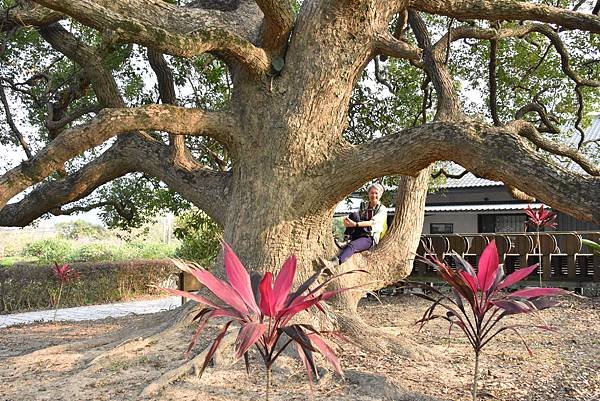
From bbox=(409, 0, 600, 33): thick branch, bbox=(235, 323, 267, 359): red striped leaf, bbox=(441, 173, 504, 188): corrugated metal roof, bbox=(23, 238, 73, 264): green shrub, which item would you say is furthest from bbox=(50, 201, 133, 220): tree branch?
bbox=(23, 238, 73, 264): green shrub

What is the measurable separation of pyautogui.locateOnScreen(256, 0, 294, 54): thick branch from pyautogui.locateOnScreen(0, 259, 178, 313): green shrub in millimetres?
→ 8831

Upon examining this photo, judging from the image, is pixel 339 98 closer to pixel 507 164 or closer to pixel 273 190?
pixel 273 190

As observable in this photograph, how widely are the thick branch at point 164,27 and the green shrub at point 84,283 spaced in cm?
887

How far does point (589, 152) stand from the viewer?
1487 cm

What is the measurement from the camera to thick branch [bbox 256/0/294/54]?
5.73 meters

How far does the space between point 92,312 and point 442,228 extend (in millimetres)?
11991

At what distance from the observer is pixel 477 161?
4875 mm

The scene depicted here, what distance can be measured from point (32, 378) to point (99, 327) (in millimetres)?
3833

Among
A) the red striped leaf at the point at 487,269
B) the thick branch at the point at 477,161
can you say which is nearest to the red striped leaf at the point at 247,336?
the red striped leaf at the point at 487,269

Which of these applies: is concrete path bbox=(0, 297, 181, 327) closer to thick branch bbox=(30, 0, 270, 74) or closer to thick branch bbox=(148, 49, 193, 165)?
thick branch bbox=(148, 49, 193, 165)

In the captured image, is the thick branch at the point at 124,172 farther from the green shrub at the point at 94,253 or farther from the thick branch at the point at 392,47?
the green shrub at the point at 94,253

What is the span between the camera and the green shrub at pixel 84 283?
13859 millimetres

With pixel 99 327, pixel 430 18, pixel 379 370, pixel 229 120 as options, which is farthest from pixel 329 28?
pixel 430 18

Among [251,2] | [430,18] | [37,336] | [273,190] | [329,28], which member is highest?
[430,18]
